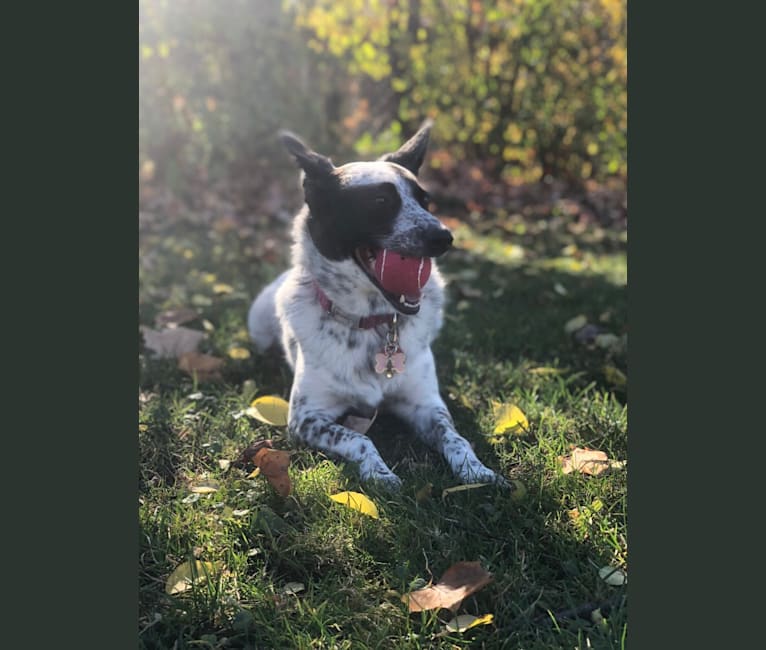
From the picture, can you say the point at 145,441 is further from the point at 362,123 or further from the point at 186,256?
the point at 362,123

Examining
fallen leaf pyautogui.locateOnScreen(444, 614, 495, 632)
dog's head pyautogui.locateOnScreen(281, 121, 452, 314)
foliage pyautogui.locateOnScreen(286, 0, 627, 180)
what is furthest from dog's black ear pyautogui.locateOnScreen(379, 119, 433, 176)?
foliage pyautogui.locateOnScreen(286, 0, 627, 180)

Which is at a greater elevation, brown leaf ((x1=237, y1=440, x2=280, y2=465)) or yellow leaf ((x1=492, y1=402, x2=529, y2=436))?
yellow leaf ((x1=492, y1=402, x2=529, y2=436))

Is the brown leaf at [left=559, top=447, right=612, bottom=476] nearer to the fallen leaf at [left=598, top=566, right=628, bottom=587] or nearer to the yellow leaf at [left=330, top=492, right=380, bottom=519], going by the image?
the fallen leaf at [left=598, top=566, right=628, bottom=587]

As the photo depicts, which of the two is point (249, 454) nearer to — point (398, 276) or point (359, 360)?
point (359, 360)

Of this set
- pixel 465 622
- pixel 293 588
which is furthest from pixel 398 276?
pixel 465 622

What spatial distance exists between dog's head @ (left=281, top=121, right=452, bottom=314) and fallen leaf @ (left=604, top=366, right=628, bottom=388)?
1269mm

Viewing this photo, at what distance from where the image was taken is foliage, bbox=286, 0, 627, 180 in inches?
338

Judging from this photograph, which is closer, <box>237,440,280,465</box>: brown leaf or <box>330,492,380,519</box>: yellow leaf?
<box>330,492,380,519</box>: yellow leaf

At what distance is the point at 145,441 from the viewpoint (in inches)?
122

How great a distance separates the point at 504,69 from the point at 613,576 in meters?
8.05

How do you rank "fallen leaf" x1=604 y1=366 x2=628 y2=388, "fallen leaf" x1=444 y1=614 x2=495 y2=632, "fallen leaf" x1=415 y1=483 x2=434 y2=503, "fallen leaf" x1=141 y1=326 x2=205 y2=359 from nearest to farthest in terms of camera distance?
"fallen leaf" x1=444 y1=614 x2=495 y2=632 < "fallen leaf" x1=415 y1=483 x2=434 y2=503 < "fallen leaf" x1=604 y1=366 x2=628 y2=388 < "fallen leaf" x1=141 y1=326 x2=205 y2=359

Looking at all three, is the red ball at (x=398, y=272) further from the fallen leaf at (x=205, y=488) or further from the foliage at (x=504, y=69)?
the foliage at (x=504, y=69)

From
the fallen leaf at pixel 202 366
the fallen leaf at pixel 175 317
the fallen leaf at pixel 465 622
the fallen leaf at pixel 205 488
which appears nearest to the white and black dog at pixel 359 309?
the fallen leaf at pixel 205 488

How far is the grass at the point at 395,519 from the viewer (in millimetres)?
2021
